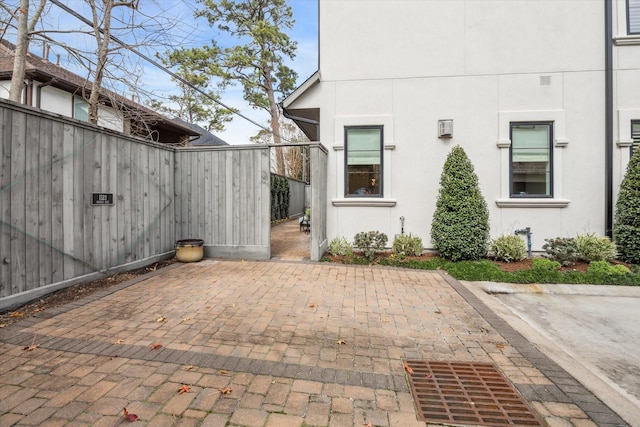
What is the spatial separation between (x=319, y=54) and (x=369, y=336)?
635 cm

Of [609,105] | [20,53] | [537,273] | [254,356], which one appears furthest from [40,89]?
[609,105]

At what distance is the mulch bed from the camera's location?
329 cm

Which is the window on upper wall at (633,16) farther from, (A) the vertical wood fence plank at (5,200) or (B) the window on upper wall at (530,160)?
(A) the vertical wood fence plank at (5,200)

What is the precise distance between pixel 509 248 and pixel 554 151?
234 centimetres

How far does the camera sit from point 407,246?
21.4 ft

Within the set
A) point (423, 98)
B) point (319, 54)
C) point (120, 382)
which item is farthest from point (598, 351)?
point (319, 54)

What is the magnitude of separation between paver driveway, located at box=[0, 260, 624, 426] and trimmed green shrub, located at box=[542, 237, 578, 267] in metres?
2.84

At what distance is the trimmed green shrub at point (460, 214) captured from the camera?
19.6ft

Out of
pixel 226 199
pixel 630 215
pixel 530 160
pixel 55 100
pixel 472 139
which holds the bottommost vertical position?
pixel 630 215

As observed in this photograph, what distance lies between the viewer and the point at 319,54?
7.09 metres

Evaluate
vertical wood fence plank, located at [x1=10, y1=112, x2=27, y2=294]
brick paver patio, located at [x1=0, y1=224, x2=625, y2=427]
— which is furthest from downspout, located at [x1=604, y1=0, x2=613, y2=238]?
vertical wood fence plank, located at [x1=10, y1=112, x2=27, y2=294]

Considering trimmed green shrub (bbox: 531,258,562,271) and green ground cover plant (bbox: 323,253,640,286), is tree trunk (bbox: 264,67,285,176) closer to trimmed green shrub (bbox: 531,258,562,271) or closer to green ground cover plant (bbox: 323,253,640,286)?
green ground cover plant (bbox: 323,253,640,286)

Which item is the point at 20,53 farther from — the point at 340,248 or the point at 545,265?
the point at 545,265

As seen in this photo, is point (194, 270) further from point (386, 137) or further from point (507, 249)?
point (507, 249)
